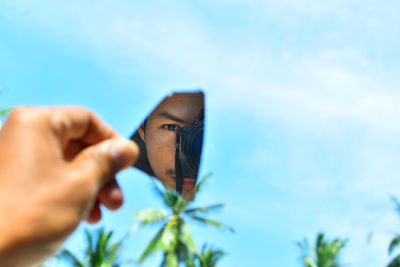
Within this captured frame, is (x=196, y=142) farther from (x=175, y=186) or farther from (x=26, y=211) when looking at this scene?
(x=26, y=211)

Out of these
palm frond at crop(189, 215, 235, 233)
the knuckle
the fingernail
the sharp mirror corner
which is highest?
palm frond at crop(189, 215, 235, 233)

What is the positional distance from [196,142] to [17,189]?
1.80 meters

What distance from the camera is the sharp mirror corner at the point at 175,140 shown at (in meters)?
2.53

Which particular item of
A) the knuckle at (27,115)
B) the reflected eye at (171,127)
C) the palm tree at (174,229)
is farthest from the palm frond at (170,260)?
the knuckle at (27,115)

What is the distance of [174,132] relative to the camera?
2598 millimetres

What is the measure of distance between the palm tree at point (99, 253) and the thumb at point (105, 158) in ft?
65.7

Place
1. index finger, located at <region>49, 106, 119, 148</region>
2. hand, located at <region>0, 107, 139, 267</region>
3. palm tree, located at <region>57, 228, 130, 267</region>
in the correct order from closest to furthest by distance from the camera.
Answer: hand, located at <region>0, 107, 139, 267</region> → index finger, located at <region>49, 106, 119, 148</region> → palm tree, located at <region>57, 228, 130, 267</region>

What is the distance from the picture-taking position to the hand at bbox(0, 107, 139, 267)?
786 mm

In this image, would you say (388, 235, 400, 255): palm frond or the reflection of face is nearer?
the reflection of face

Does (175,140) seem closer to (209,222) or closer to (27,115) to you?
(27,115)

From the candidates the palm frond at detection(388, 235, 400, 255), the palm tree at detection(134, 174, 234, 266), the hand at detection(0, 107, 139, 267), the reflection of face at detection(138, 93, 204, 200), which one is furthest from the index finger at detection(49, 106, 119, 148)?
the palm frond at detection(388, 235, 400, 255)

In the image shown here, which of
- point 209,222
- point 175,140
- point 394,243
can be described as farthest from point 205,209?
point 175,140

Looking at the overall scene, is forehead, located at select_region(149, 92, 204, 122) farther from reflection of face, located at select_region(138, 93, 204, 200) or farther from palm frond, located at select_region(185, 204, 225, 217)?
palm frond, located at select_region(185, 204, 225, 217)

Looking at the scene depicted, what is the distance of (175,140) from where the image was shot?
→ 261 centimetres
